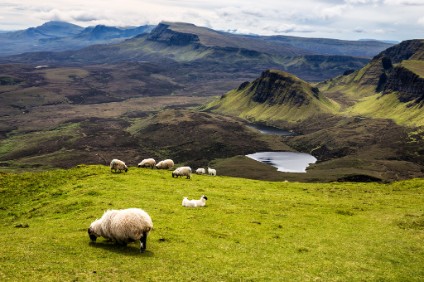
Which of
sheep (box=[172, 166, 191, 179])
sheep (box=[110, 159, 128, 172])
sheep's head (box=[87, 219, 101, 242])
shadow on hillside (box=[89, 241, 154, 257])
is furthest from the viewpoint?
sheep (box=[172, 166, 191, 179])

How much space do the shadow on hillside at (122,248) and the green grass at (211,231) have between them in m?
0.08

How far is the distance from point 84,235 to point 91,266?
25.5 ft

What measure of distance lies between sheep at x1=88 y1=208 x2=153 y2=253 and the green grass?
33.2 inches

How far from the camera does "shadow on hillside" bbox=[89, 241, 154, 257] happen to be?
88.7 ft

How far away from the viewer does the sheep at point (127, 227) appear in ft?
90.1

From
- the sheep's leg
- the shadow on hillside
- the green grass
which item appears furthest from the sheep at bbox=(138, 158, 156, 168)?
the sheep's leg

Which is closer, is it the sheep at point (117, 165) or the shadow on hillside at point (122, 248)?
the shadow on hillside at point (122, 248)

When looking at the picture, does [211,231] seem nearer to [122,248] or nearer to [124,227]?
[122,248]

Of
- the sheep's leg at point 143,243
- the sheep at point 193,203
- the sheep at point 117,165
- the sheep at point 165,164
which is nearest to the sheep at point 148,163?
the sheep at point 165,164

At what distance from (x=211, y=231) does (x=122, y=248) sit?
892 cm

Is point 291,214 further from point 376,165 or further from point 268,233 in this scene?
point 376,165

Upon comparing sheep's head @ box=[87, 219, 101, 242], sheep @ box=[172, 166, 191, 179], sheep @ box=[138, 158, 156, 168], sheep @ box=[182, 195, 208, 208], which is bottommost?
sheep @ box=[138, 158, 156, 168]

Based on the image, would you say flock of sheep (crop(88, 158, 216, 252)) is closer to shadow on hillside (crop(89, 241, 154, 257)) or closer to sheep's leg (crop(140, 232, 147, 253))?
sheep's leg (crop(140, 232, 147, 253))

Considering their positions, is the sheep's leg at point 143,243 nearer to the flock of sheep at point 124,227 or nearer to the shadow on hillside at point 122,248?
the flock of sheep at point 124,227
